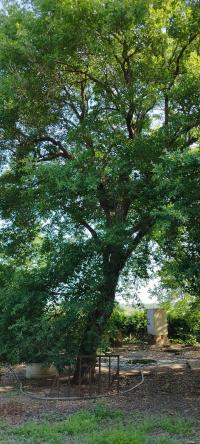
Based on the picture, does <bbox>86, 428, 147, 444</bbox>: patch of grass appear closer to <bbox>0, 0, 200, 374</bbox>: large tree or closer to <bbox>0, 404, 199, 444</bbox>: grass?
<bbox>0, 404, 199, 444</bbox>: grass

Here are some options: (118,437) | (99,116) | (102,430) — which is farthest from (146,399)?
(99,116)

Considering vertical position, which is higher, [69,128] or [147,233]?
[69,128]

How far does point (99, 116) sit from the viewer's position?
908cm

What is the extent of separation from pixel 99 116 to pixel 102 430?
5364 mm

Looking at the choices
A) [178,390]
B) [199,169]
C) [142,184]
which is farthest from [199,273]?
[178,390]

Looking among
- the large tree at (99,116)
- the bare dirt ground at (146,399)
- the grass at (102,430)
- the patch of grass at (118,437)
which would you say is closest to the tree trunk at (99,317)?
the large tree at (99,116)

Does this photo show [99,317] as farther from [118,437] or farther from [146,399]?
[118,437]

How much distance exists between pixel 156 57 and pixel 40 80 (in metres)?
2.05

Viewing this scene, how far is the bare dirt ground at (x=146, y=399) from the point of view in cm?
711

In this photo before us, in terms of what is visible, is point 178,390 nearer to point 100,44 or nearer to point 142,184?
point 142,184

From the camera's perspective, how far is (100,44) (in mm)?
8438

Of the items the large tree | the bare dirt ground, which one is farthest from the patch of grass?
the large tree

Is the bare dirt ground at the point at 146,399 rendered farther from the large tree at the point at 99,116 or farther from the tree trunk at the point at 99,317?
the large tree at the point at 99,116

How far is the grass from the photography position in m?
5.38
